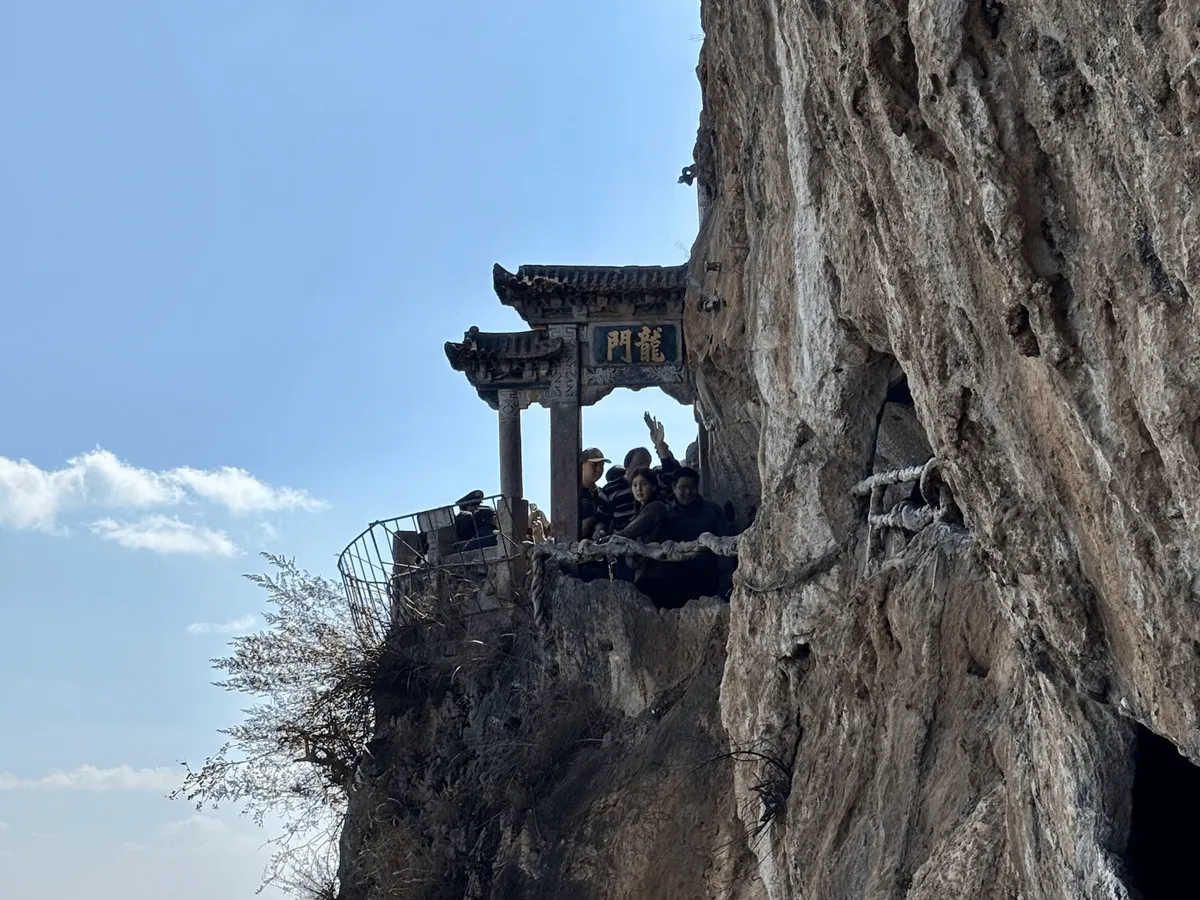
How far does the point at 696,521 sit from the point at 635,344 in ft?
9.90

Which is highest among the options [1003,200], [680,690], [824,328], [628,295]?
[628,295]

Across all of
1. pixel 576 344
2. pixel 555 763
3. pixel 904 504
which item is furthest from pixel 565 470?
pixel 904 504

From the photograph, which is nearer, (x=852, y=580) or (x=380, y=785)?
(x=852, y=580)

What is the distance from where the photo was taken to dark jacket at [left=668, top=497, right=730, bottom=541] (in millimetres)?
13195

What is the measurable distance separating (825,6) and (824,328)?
3.14m

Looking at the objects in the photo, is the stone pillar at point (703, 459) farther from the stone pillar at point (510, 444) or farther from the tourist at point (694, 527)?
the stone pillar at point (510, 444)

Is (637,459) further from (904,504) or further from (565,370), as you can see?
(904,504)

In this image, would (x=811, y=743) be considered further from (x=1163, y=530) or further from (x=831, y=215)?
(x=1163, y=530)

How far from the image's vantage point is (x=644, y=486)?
13.5 metres

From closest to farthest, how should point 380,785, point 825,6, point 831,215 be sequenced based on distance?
point 825,6 → point 831,215 → point 380,785

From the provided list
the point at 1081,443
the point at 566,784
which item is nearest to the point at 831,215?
the point at 1081,443

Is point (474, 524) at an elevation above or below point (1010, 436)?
above

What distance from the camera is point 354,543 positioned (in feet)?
48.0

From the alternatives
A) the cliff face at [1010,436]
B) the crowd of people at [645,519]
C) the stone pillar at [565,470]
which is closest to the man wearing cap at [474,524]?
the crowd of people at [645,519]
